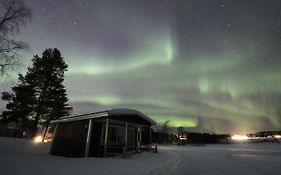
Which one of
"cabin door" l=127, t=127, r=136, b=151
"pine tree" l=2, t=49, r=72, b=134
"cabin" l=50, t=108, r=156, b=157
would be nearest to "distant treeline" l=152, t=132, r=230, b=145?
"pine tree" l=2, t=49, r=72, b=134

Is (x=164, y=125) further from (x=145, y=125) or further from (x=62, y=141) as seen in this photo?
(x=62, y=141)

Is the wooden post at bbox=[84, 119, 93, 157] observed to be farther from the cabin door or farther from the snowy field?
the cabin door

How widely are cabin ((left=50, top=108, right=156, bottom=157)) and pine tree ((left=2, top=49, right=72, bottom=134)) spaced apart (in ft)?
44.5

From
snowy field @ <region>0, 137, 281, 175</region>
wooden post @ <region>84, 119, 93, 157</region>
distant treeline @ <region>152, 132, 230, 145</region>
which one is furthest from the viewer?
distant treeline @ <region>152, 132, 230, 145</region>

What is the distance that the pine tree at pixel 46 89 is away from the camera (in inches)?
1200

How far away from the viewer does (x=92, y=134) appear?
16.2 metres

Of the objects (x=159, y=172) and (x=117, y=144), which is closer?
(x=159, y=172)

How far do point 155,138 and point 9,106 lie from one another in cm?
3660

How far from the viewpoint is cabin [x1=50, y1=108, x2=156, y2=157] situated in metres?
15.7

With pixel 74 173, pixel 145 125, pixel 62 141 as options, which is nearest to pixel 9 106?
pixel 62 141

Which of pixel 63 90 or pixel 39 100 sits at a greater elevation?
pixel 63 90

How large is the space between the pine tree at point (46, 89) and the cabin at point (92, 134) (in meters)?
13.6

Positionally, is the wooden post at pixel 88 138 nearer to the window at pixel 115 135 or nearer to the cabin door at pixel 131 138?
the window at pixel 115 135

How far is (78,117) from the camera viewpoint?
16.6 meters
